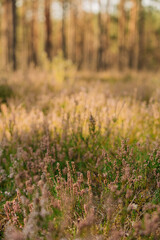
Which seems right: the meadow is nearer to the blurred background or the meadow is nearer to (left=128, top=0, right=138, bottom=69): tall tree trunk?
the blurred background

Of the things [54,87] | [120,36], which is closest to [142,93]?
[54,87]

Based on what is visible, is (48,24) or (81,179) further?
(48,24)

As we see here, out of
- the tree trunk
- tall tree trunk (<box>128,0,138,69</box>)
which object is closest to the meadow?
the tree trunk

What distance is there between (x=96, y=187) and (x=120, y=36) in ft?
75.0

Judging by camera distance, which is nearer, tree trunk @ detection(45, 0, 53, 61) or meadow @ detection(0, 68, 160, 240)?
meadow @ detection(0, 68, 160, 240)

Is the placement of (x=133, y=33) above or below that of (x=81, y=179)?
above

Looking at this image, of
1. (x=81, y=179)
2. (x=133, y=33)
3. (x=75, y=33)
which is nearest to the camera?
(x=81, y=179)

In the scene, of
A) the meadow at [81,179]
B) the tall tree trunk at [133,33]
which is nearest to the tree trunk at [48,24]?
the tall tree trunk at [133,33]

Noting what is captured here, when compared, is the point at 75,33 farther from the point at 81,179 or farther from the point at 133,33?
the point at 81,179

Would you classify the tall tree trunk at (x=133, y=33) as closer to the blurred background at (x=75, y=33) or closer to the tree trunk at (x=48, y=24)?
the blurred background at (x=75, y=33)

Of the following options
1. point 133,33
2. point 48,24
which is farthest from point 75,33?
point 48,24

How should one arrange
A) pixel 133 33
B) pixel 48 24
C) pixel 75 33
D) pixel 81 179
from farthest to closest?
pixel 75 33 < pixel 133 33 < pixel 48 24 < pixel 81 179

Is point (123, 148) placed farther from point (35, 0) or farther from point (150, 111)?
point (35, 0)

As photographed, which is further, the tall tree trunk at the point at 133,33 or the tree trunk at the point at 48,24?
the tall tree trunk at the point at 133,33
